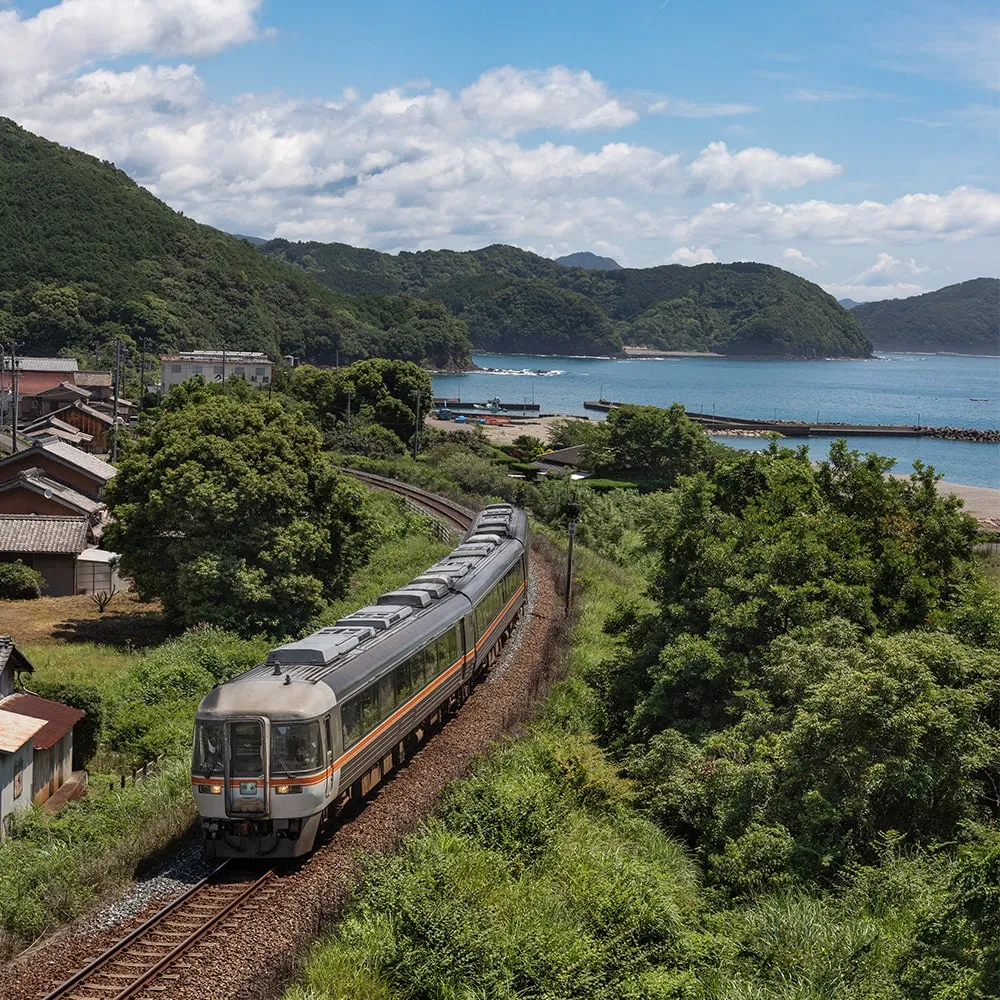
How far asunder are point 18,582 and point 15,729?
19207mm

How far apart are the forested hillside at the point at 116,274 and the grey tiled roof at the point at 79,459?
80.7 meters

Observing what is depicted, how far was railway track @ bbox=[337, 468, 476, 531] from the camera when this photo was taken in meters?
45.6

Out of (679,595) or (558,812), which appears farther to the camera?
(679,595)

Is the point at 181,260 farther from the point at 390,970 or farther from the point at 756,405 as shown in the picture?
the point at 390,970

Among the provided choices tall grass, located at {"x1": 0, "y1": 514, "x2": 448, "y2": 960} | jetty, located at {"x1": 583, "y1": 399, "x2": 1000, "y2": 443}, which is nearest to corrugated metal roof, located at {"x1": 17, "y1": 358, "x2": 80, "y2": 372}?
tall grass, located at {"x1": 0, "y1": 514, "x2": 448, "y2": 960}

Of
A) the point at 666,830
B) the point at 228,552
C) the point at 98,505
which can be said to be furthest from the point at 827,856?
the point at 98,505

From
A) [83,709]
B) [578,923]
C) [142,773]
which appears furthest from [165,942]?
[83,709]

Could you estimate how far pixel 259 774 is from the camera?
542 inches

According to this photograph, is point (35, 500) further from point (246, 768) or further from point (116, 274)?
point (116, 274)

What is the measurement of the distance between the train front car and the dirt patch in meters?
18.2

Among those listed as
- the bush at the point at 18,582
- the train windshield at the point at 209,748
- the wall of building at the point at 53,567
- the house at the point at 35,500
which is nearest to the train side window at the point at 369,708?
the train windshield at the point at 209,748

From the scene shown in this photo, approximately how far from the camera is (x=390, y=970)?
36.1ft

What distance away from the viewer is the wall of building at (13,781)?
18.4 m

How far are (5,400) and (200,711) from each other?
68.6 metres
